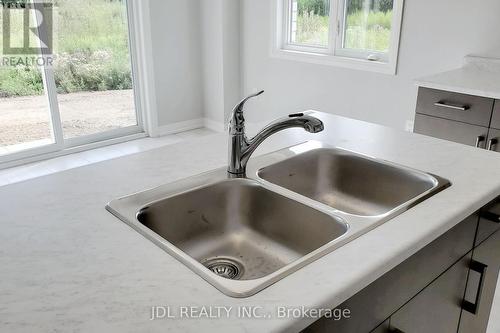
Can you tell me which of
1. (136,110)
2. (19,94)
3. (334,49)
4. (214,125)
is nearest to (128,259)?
(334,49)

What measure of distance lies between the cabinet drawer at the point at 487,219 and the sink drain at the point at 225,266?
0.69m

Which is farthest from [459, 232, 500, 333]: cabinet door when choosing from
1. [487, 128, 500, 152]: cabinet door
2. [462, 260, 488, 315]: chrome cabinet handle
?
[487, 128, 500, 152]: cabinet door

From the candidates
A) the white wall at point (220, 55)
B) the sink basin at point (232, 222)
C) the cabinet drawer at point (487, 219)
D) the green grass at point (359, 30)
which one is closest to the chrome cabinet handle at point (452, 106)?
the cabinet drawer at point (487, 219)

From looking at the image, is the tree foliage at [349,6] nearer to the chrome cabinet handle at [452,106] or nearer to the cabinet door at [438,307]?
the chrome cabinet handle at [452,106]

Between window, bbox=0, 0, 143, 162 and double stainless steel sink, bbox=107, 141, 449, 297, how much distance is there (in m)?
3.19

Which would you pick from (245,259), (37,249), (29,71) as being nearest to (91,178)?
(37,249)

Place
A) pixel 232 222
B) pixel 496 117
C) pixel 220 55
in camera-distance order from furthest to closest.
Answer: pixel 220 55 → pixel 496 117 → pixel 232 222

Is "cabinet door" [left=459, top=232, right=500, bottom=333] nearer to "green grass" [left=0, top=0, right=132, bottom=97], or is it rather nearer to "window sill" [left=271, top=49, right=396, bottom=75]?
"window sill" [left=271, top=49, right=396, bottom=75]

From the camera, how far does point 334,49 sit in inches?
150

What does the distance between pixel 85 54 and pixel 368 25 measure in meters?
2.53

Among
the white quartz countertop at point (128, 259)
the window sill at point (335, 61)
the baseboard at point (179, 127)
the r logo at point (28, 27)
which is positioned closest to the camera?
the white quartz countertop at point (128, 259)

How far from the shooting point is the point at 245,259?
4.00 ft

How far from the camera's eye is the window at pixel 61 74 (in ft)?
12.4

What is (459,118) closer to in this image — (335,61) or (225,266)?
(335,61)
